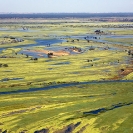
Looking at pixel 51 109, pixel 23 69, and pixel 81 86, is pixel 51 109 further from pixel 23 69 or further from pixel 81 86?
pixel 23 69

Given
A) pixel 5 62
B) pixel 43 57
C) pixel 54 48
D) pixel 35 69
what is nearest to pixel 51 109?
pixel 35 69

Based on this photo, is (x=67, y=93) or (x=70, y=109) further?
(x=67, y=93)

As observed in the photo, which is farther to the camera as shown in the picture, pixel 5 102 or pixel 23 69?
pixel 23 69

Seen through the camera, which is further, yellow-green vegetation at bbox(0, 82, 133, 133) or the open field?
the open field

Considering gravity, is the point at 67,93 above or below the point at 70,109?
above

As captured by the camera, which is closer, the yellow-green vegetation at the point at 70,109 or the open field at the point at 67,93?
the yellow-green vegetation at the point at 70,109

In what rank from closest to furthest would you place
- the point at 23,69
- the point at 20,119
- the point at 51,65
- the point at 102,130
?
the point at 102,130 → the point at 20,119 → the point at 23,69 → the point at 51,65

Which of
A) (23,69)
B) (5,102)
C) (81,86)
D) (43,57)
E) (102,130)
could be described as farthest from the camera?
(43,57)

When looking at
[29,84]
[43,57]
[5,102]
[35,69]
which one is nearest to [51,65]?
[35,69]
